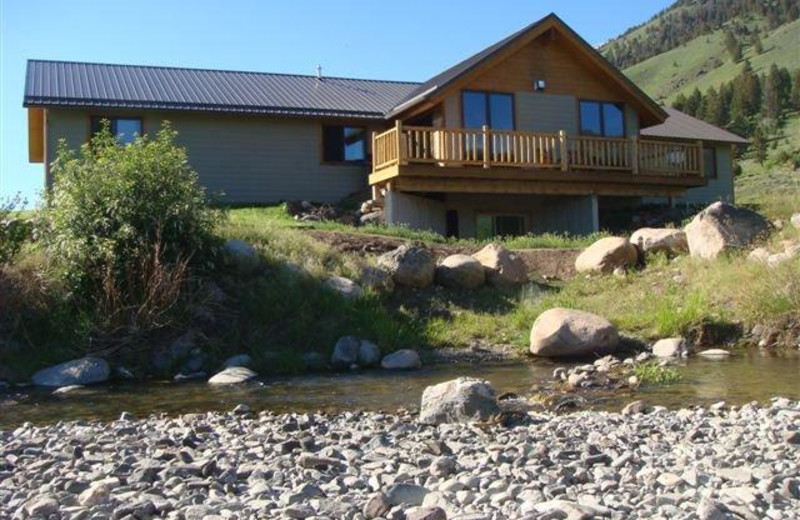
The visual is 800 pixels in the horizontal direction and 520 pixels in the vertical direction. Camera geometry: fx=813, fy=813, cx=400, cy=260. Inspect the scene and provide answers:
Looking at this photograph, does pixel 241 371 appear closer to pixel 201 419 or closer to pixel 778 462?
pixel 201 419

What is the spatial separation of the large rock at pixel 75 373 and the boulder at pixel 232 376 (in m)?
1.57

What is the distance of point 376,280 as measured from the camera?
46.7 feet

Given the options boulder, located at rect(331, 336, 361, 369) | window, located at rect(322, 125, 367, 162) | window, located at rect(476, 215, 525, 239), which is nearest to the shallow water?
boulder, located at rect(331, 336, 361, 369)

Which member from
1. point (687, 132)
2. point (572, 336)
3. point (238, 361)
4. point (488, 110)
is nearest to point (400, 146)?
point (488, 110)

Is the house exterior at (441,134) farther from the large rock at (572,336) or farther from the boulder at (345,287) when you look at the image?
the large rock at (572,336)

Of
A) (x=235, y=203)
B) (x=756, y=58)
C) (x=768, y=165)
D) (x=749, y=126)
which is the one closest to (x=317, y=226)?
(x=235, y=203)

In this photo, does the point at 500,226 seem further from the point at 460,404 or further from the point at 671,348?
the point at 460,404

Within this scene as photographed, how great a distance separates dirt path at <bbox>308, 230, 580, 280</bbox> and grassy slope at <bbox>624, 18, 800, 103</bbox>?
212 ft

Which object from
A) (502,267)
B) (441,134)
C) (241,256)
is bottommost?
(502,267)

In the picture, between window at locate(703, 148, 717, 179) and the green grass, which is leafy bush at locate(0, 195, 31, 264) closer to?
the green grass

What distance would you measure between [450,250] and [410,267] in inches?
104

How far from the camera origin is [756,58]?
82125 mm

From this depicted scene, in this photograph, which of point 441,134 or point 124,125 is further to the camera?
point 124,125

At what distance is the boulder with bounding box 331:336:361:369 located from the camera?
39.6ft
